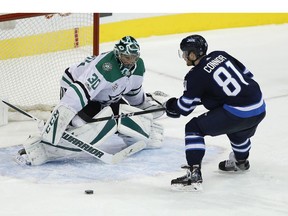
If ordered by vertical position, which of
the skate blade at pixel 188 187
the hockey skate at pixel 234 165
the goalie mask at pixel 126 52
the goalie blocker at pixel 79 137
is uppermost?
the goalie mask at pixel 126 52

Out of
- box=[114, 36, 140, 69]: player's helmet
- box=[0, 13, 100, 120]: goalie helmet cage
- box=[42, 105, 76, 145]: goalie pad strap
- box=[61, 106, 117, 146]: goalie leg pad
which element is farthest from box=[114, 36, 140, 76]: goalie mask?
box=[0, 13, 100, 120]: goalie helmet cage

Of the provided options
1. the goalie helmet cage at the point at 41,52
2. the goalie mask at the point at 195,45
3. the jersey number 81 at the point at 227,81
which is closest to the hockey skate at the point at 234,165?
the jersey number 81 at the point at 227,81

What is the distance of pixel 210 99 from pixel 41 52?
78.9 inches

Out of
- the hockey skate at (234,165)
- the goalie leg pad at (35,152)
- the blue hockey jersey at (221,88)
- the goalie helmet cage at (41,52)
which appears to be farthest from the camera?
the goalie helmet cage at (41,52)

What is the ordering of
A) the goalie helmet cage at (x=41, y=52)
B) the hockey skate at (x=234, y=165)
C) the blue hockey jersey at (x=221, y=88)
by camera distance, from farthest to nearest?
the goalie helmet cage at (x=41, y=52)
the hockey skate at (x=234, y=165)
the blue hockey jersey at (x=221, y=88)

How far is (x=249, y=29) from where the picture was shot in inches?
314

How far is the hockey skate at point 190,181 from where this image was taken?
3846 millimetres

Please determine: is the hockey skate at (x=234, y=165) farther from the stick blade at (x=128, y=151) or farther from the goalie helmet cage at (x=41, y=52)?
the goalie helmet cage at (x=41, y=52)

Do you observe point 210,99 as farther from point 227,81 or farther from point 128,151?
point 128,151

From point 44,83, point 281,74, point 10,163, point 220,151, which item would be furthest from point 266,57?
point 10,163

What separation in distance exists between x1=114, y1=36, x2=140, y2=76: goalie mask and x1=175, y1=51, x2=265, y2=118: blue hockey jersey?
1.25 ft

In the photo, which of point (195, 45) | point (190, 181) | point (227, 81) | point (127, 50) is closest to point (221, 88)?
point (227, 81)
